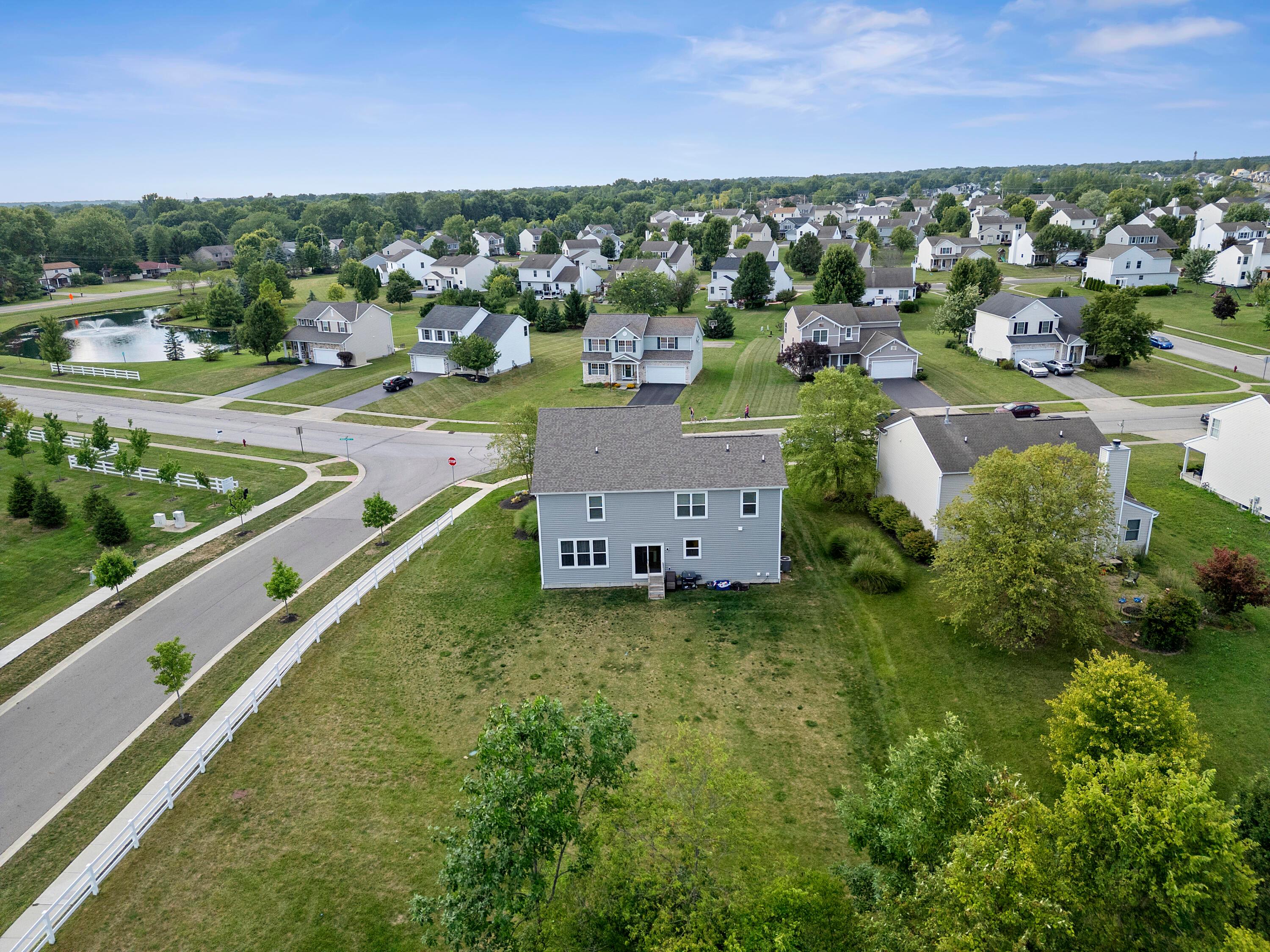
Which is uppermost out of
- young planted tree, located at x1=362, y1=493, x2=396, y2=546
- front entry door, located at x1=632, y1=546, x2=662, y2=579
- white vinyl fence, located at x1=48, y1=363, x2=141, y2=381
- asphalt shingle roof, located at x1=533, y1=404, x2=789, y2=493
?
asphalt shingle roof, located at x1=533, y1=404, x2=789, y2=493

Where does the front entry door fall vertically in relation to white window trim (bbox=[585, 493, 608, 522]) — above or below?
below

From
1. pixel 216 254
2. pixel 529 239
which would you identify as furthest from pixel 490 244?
pixel 216 254

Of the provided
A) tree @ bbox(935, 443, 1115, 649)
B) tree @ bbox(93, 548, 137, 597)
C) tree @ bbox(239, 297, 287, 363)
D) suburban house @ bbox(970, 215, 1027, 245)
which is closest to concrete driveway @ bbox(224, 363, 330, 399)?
tree @ bbox(239, 297, 287, 363)

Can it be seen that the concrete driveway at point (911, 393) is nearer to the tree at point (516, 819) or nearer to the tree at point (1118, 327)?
the tree at point (1118, 327)

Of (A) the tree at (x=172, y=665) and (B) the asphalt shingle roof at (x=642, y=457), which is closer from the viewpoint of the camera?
(A) the tree at (x=172, y=665)

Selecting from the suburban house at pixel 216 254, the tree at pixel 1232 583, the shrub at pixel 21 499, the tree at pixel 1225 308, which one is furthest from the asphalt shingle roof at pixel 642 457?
the suburban house at pixel 216 254

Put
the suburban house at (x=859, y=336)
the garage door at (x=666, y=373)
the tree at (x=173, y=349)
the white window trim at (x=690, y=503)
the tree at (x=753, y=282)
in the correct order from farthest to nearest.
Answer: the tree at (x=753, y=282) → the tree at (x=173, y=349) → the garage door at (x=666, y=373) → the suburban house at (x=859, y=336) → the white window trim at (x=690, y=503)

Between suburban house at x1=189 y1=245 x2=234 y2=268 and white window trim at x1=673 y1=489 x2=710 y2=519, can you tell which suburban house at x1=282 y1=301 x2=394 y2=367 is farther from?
suburban house at x1=189 y1=245 x2=234 y2=268
